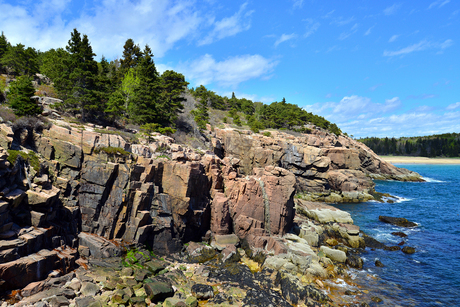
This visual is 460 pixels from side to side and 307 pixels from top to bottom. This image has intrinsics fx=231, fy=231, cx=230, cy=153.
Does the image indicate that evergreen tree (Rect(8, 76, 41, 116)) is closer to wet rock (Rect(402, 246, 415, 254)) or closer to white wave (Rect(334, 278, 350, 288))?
white wave (Rect(334, 278, 350, 288))

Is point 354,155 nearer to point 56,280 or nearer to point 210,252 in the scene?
point 210,252

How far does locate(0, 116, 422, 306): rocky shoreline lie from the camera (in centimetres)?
1612

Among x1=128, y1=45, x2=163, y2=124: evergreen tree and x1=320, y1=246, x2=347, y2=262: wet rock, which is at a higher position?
x1=128, y1=45, x2=163, y2=124: evergreen tree

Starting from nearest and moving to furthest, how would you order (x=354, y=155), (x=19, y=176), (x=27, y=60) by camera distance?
(x=19, y=176) → (x=27, y=60) → (x=354, y=155)

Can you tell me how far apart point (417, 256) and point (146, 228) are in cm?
3154

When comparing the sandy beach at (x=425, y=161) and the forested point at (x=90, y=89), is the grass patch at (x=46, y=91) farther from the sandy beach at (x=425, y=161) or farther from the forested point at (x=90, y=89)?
the sandy beach at (x=425, y=161)

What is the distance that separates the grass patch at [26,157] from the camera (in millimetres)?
17798

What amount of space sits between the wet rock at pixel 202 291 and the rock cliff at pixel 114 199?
21.2ft

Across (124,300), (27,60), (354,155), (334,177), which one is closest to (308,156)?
(334,177)

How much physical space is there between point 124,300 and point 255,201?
1718 cm

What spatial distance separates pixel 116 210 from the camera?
73.2 feet

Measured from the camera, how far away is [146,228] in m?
22.7

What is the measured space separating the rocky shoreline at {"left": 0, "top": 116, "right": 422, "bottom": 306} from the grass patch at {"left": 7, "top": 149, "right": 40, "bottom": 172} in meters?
0.10

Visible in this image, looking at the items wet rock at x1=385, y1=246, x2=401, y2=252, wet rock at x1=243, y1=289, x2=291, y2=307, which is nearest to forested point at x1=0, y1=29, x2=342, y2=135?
wet rock at x1=243, y1=289, x2=291, y2=307
